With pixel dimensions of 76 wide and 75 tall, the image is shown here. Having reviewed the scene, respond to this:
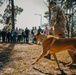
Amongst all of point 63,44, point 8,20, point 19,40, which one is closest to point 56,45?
point 63,44

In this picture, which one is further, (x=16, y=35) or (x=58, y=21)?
(x=16, y=35)

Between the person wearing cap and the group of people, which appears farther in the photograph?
the group of people

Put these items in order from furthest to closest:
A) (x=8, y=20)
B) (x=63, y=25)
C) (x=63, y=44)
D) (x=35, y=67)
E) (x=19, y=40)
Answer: (x=8, y=20) < (x=19, y=40) < (x=63, y=25) < (x=35, y=67) < (x=63, y=44)

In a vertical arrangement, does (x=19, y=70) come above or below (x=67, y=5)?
below

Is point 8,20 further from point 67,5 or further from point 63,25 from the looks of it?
point 63,25

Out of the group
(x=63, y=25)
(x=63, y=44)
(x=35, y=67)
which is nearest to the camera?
(x=63, y=44)

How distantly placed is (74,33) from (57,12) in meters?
28.0

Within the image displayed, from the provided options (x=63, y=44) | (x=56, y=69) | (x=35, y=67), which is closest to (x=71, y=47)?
(x=63, y=44)

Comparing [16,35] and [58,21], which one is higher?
[58,21]

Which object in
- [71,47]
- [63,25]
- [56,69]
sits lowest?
[56,69]

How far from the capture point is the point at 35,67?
349 inches

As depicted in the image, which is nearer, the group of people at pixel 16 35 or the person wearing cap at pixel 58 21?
the person wearing cap at pixel 58 21

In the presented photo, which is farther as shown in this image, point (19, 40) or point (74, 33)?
point (74, 33)

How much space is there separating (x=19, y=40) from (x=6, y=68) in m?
15.8
